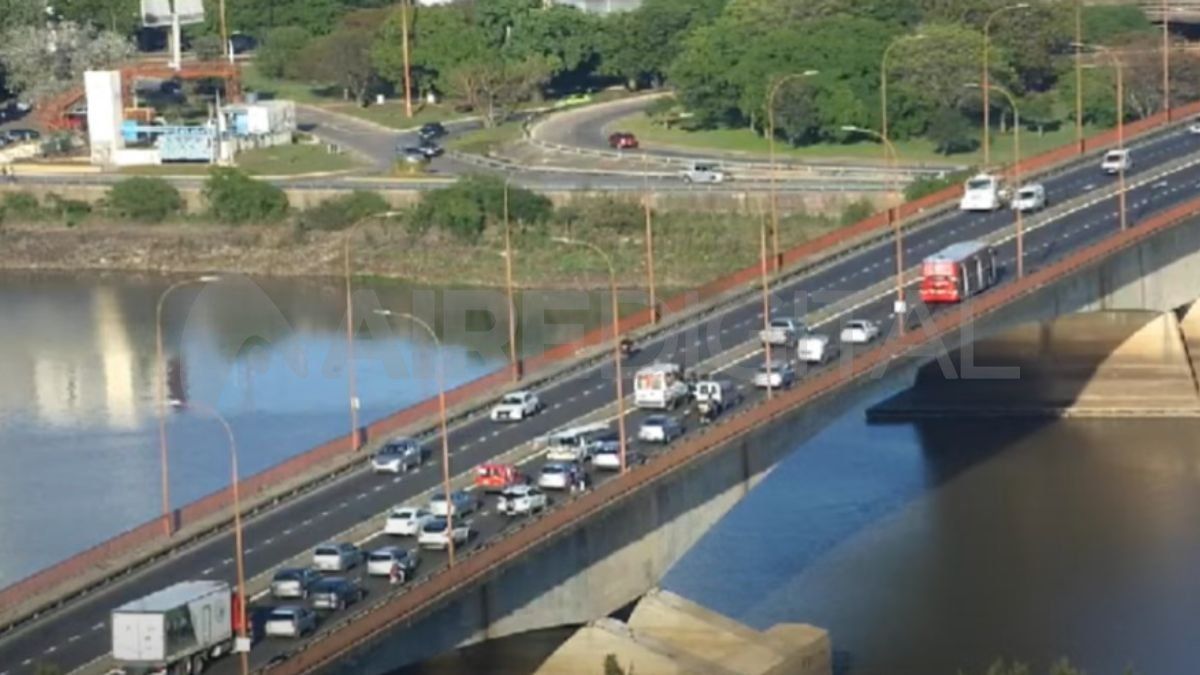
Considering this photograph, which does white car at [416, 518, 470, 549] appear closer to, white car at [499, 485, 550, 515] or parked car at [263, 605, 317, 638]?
white car at [499, 485, 550, 515]

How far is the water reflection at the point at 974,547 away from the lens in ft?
103

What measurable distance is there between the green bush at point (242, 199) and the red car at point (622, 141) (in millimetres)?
6731

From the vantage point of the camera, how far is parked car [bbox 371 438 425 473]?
103 feet

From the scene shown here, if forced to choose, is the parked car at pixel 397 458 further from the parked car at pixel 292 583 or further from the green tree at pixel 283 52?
the green tree at pixel 283 52

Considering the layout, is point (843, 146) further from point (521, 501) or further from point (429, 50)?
point (521, 501)

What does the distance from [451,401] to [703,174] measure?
82.7 feet

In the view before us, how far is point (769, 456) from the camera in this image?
3306 centimetres

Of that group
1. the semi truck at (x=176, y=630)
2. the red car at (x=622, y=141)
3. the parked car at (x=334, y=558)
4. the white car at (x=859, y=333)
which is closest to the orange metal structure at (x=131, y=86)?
the red car at (x=622, y=141)

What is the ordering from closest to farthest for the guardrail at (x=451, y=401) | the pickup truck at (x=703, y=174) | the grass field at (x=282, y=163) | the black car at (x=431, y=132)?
1. the guardrail at (x=451, y=401)
2. the pickup truck at (x=703, y=174)
3. the grass field at (x=282, y=163)
4. the black car at (x=431, y=132)

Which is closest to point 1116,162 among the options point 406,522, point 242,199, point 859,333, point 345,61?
point 859,333

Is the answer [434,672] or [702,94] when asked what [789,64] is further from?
[434,672]

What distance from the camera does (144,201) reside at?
61406 millimetres

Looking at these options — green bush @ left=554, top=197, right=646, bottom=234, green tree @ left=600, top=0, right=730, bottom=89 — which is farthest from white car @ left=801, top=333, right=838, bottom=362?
green tree @ left=600, top=0, right=730, bottom=89

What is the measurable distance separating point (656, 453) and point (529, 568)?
314 cm
